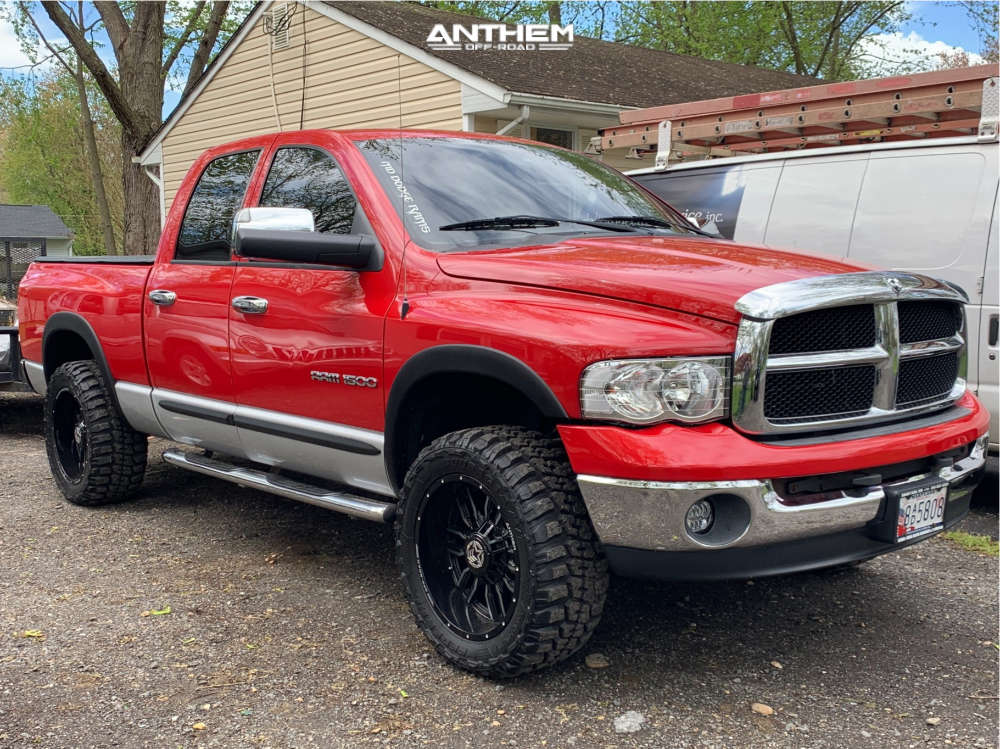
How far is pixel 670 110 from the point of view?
7.70 metres

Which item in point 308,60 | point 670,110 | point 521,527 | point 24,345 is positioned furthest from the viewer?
point 308,60

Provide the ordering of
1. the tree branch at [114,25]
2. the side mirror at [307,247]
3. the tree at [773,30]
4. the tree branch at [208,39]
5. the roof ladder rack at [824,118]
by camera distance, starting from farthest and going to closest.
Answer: the tree at [773,30], the tree branch at [208,39], the tree branch at [114,25], the roof ladder rack at [824,118], the side mirror at [307,247]

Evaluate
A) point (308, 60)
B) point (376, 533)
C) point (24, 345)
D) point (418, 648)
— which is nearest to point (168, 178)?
point (308, 60)

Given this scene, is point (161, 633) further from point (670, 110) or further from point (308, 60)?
point (308, 60)

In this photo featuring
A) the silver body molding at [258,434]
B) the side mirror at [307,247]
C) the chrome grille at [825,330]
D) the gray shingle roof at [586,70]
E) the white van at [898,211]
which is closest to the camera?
the chrome grille at [825,330]

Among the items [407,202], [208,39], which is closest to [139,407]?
[407,202]

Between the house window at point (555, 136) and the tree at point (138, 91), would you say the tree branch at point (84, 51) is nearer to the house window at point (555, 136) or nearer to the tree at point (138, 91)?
the tree at point (138, 91)

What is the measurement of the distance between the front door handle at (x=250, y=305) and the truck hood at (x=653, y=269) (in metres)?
0.99

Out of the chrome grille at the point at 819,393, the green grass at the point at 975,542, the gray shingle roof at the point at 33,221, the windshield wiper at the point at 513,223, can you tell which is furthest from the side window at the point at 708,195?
the gray shingle roof at the point at 33,221

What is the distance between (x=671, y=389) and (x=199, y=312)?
2.57 m

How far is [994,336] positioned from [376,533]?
345 cm

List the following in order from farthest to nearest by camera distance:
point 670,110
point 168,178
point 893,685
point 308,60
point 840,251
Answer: point 168,178 < point 308,60 < point 670,110 < point 840,251 < point 893,685

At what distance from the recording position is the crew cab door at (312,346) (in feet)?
12.5

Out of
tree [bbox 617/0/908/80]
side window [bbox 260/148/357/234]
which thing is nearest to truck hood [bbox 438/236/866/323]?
side window [bbox 260/148/357/234]
